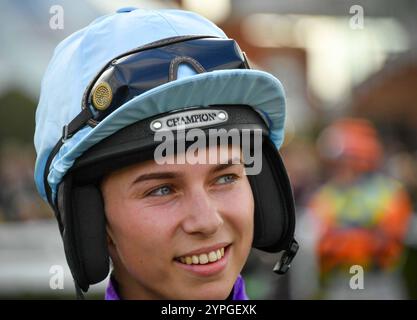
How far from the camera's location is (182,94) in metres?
2.03

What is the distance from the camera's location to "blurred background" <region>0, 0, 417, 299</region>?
6.35 meters

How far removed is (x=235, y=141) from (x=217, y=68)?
8.3 inches

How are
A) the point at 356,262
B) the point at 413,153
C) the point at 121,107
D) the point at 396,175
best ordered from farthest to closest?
the point at 413,153 < the point at 396,175 < the point at 356,262 < the point at 121,107

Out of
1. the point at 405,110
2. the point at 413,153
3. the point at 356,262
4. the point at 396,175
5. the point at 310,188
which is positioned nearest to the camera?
the point at 356,262

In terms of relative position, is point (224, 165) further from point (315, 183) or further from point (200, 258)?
point (315, 183)

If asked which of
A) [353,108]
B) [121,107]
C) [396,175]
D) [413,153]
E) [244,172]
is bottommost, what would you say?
[353,108]

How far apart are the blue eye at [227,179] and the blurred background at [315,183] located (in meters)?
0.37

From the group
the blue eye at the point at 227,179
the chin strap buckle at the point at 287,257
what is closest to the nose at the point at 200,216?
the blue eye at the point at 227,179

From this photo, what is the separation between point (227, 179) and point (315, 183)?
8.90 metres

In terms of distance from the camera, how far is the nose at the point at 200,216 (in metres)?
2.00

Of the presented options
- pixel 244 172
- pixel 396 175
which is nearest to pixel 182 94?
pixel 244 172
